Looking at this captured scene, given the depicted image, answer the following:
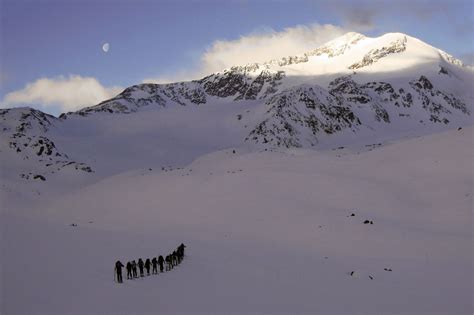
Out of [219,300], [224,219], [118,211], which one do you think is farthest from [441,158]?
[219,300]

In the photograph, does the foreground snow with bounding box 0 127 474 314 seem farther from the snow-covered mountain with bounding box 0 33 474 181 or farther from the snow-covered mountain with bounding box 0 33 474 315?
the snow-covered mountain with bounding box 0 33 474 181

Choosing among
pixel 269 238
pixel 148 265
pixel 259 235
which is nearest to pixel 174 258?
pixel 148 265

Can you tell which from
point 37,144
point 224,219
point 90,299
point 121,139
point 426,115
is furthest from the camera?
point 426,115

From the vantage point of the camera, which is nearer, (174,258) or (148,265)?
(148,265)

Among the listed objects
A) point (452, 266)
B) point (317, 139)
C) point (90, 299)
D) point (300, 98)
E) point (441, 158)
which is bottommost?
point (452, 266)

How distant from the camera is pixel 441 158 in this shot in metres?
42.9

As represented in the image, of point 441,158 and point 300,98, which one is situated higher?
point 300,98

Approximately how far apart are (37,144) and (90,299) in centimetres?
7744

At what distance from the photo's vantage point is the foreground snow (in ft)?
58.4

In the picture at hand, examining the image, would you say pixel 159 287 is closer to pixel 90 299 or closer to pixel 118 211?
pixel 90 299

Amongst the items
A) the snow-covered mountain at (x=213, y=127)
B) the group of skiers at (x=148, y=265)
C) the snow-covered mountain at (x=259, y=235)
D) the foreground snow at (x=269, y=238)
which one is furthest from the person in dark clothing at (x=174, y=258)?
the snow-covered mountain at (x=213, y=127)

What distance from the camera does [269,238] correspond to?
99.8 ft

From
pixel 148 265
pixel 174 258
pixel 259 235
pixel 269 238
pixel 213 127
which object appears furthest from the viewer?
pixel 213 127

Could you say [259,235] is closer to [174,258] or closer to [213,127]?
[174,258]
